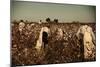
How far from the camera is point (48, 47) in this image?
6.01ft

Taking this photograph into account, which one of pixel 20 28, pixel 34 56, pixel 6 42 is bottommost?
pixel 34 56

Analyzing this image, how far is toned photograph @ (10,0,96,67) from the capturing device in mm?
1736

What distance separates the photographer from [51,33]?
1.84m

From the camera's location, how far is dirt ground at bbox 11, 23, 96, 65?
172 cm

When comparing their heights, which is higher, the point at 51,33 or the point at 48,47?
the point at 51,33

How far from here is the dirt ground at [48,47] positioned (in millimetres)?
1721

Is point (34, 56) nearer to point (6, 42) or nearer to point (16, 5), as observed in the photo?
point (6, 42)

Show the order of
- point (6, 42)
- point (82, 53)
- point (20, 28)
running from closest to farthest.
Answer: point (6, 42)
point (20, 28)
point (82, 53)

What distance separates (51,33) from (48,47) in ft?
0.52

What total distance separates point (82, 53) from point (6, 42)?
0.88 meters

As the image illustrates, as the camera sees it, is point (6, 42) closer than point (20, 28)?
Yes

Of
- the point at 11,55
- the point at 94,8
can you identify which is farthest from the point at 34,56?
the point at 94,8

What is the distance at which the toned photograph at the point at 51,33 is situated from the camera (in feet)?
5.70

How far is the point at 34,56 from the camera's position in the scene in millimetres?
1787
